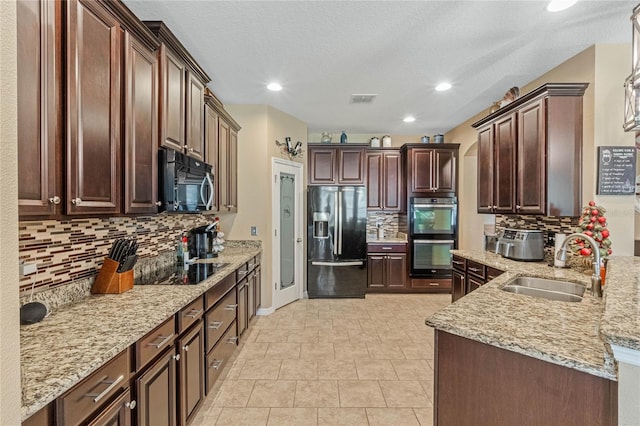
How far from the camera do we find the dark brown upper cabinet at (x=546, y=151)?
255 centimetres

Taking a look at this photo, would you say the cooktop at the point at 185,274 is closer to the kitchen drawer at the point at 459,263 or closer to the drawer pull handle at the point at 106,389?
the drawer pull handle at the point at 106,389

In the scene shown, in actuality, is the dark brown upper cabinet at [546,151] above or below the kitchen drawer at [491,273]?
above

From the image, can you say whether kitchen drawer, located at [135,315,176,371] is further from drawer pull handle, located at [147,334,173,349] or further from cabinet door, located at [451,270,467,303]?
cabinet door, located at [451,270,467,303]

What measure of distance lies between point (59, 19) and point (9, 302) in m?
1.22

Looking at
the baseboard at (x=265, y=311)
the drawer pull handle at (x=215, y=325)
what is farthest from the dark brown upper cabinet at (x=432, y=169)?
the drawer pull handle at (x=215, y=325)

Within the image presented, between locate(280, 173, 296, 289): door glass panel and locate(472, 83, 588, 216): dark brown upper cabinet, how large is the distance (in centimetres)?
282

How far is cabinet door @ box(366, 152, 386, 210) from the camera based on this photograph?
5199 millimetres

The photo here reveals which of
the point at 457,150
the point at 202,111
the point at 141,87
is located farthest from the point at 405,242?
the point at 141,87

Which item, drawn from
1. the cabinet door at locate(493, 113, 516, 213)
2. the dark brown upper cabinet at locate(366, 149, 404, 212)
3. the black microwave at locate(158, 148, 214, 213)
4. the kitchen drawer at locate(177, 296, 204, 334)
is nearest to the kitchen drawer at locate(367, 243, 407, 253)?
the dark brown upper cabinet at locate(366, 149, 404, 212)

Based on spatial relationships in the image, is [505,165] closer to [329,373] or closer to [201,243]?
[329,373]

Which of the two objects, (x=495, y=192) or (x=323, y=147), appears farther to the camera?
(x=323, y=147)

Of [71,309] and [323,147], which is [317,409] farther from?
[323,147]

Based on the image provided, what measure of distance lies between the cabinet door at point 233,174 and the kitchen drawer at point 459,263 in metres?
2.84

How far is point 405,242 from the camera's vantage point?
4945 mm
